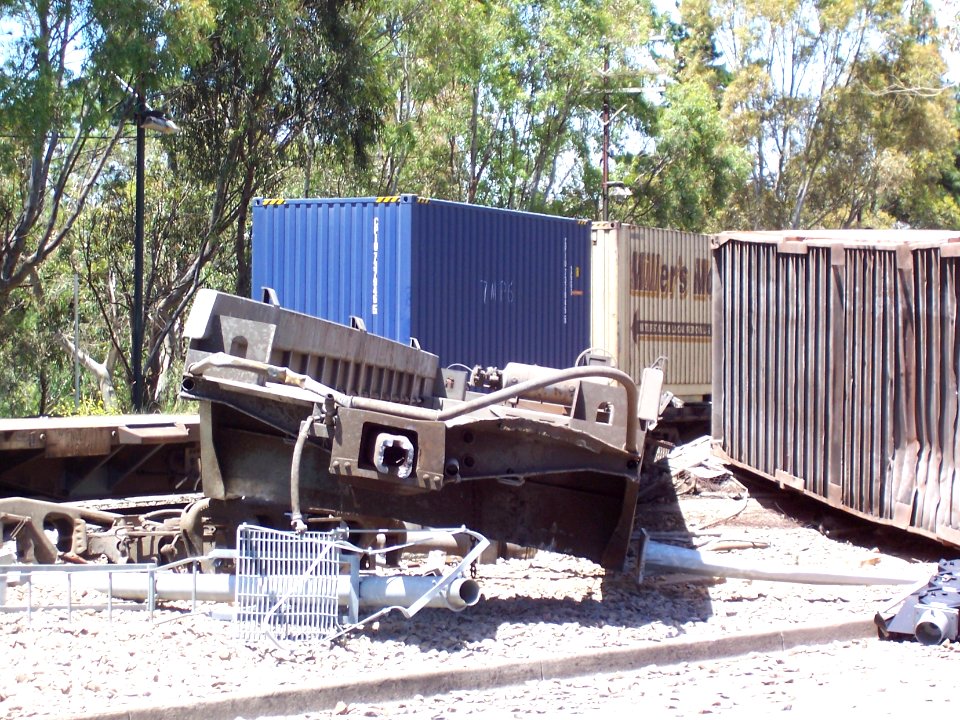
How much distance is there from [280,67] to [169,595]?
68.6 feet

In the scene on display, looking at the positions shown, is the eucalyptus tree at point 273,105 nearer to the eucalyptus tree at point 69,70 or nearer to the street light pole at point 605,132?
the eucalyptus tree at point 69,70

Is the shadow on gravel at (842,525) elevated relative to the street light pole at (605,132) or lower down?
lower down

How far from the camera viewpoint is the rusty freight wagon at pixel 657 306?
1775cm

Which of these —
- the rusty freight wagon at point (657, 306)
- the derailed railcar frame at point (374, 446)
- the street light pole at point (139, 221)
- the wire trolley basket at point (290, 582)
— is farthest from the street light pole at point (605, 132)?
the wire trolley basket at point (290, 582)

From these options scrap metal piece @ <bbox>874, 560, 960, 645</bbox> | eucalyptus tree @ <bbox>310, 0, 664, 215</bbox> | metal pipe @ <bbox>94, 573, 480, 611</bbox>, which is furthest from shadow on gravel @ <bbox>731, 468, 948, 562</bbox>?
eucalyptus tree @ <bbox>310, 0, 664, 215</bbox>

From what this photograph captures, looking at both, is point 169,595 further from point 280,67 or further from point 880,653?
point 280,67

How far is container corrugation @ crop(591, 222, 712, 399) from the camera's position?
17750 mm

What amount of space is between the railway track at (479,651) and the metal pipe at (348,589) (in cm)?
17

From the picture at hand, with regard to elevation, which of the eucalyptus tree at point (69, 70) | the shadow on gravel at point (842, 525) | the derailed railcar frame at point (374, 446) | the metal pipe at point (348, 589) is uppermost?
the eucalyptus tree at point (69, 70)

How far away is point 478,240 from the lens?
596 inches

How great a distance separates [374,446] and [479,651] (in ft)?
3.99

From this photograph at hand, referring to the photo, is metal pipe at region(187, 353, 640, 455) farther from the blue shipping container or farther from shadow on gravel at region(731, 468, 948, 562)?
the blue shipping container

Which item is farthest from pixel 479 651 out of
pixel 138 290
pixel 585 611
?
pixel 138 290

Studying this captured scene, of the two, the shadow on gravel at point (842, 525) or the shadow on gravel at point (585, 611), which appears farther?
the shadow on gravel at point (842, 525)
